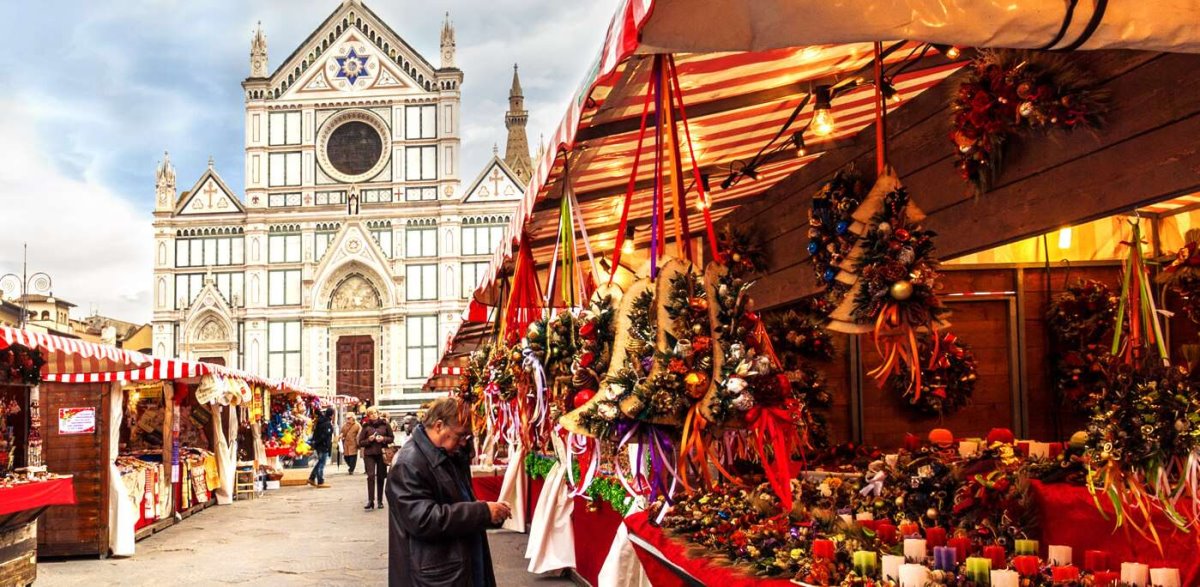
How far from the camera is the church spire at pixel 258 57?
→ 45.7 meters

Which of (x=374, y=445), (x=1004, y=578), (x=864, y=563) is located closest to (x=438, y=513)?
(x=864, y=563)

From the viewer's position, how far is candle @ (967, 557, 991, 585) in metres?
3.21

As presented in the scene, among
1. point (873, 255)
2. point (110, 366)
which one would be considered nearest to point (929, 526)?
point (873, 255)

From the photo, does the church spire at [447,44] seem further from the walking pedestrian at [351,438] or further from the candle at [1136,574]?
the candle at [1136,574]

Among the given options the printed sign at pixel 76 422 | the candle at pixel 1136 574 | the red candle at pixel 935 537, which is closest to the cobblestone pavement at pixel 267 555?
the printed sign at pixel 76 422

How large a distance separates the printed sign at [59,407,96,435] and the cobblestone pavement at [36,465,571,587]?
131 cm

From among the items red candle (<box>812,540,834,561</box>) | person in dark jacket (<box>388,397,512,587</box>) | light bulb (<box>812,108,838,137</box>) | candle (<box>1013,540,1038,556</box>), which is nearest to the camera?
candle (<box>1013,540,1038,556</box>)

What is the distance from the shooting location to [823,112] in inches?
206

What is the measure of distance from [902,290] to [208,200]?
45290 mm

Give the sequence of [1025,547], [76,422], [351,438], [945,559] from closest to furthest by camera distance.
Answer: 1. [945,559]
2. [1025,547]
3. [76,422]
4. [351,438]

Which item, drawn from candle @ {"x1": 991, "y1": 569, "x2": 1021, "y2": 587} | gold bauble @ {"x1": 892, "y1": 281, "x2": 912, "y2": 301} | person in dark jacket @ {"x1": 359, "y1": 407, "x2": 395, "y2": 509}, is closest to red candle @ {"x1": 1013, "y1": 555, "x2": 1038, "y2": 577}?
candle @ {"x1": 991, "y1": 569, "x2": 1021, "y2": 587}

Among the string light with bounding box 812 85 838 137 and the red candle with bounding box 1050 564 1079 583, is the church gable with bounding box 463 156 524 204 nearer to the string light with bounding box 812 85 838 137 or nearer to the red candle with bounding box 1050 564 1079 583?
the string light with bounding box 812 85 838 137

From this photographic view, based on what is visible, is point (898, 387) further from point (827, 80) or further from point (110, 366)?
point (110, 366)

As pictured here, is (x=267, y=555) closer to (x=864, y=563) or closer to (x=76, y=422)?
(x=76, y=422)
